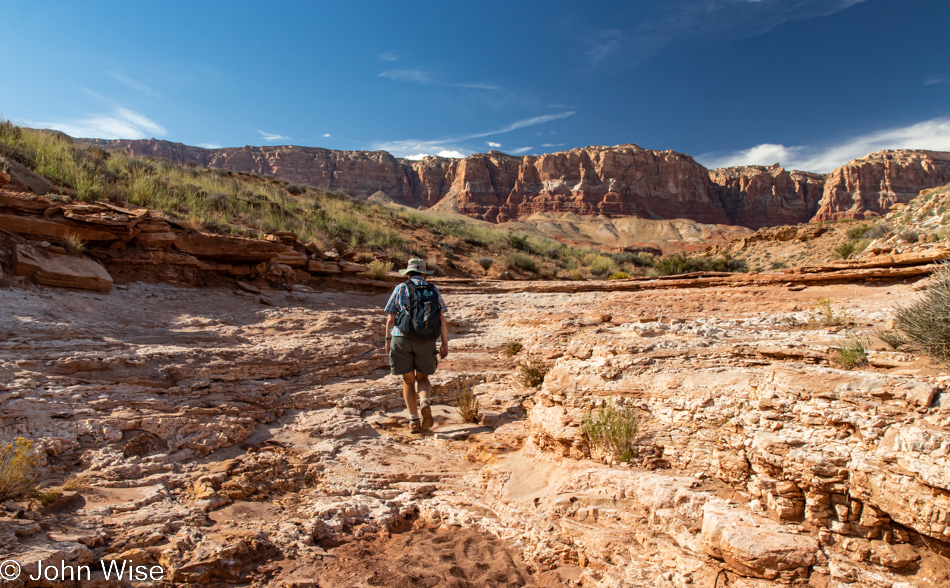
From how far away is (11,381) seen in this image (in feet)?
11.6

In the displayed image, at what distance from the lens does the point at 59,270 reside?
18.7 feet

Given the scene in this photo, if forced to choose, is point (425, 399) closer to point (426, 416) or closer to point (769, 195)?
point (426, 416)

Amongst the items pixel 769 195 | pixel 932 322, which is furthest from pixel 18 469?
pixel 769 195

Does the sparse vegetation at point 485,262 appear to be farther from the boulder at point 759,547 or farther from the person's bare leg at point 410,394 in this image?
the boulder at point 759,547

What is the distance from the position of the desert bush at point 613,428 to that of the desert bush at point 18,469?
353cm

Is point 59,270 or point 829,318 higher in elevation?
point 59,270

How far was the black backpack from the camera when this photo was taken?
4.55 meters

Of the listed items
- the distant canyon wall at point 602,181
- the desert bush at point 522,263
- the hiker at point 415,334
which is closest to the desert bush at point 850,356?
the hiker at point 415,334

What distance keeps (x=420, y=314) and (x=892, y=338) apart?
150 inches

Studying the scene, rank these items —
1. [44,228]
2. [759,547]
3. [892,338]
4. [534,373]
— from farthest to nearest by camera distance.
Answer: [44,228]
[534,373]
[892,338]
[759,547]

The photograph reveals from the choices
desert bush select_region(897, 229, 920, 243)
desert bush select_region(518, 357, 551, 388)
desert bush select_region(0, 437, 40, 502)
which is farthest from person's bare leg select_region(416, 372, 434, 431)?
desert bush select_region(897, 229, 920, 243)

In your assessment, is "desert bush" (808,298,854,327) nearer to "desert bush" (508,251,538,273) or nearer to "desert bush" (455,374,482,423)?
"desert bush" (455,374,482,423)

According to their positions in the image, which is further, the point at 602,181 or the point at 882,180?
the point at 602,181

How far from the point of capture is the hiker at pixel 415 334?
4.58m
